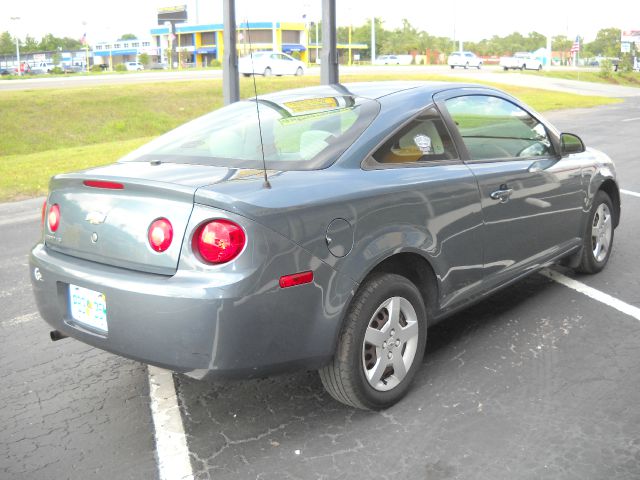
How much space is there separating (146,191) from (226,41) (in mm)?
10956

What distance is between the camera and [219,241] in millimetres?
2920

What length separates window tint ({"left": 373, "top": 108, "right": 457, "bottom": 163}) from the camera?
3.68m

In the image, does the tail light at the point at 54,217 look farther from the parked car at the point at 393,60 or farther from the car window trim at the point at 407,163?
the parked car at the point at 393,60

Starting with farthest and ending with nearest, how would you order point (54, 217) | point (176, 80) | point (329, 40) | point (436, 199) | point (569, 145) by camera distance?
point (176, 80) < point (329, 40) < point (569, 145) < point (436, 199) < point (54, 217)

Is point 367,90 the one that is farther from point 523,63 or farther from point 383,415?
point 523,63

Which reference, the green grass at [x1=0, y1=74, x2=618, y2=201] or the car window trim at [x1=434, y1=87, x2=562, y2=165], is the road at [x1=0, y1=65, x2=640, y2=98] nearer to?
the green grass at [x1=0, y1=74, x2=618, y2=201]

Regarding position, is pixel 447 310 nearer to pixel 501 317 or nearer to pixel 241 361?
pixel 501 317

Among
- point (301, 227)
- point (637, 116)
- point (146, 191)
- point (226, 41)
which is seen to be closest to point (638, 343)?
point (301, 227)

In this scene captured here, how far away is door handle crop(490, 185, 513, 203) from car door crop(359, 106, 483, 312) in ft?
0.61

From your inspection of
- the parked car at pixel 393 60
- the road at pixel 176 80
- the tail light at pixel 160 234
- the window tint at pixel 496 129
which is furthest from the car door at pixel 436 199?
the parked car at pixel 393 60

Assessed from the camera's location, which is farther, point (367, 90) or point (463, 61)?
point (463, 61)

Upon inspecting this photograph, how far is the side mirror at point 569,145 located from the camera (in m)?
4.97

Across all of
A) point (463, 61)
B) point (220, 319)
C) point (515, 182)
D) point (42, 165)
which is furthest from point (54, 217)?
point (463, 61)

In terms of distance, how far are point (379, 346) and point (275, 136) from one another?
4.00ft
